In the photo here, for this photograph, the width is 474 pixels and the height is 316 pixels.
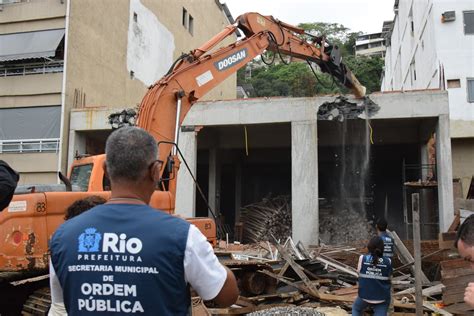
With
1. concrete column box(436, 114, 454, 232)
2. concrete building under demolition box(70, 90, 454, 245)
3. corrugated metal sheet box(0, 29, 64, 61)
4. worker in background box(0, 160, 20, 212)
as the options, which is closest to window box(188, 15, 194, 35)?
concrete building under demolition box(70, 90, 454, 245)

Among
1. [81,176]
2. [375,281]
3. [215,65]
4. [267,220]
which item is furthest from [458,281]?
[267,220]

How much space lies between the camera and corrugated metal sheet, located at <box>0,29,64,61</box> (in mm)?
18062

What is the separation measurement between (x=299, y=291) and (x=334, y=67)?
7084 millimetres

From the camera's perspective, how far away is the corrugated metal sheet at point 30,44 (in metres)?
18.1

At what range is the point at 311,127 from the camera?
15.6 metres

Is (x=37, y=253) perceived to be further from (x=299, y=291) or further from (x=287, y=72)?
(x=287, y=72)

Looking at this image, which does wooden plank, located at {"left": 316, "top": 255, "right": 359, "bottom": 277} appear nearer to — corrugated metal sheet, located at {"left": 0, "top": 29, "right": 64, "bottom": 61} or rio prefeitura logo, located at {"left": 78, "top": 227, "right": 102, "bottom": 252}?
rio prefeitura logo, located at {"left": 78, "top": 227, "right": 102, "bottom": 252}

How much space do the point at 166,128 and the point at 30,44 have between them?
12.5 m

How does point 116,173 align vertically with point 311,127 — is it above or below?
below

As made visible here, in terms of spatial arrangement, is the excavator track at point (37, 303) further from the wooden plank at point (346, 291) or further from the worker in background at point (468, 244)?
the worker in background at point (468, 244)

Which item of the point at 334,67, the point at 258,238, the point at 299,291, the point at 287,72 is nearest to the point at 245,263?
the point at 299,291

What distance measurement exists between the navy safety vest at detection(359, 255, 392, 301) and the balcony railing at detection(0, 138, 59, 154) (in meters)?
14.2

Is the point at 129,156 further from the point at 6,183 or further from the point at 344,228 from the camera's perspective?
the point at 344,228

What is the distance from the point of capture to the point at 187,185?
16.2 meters
